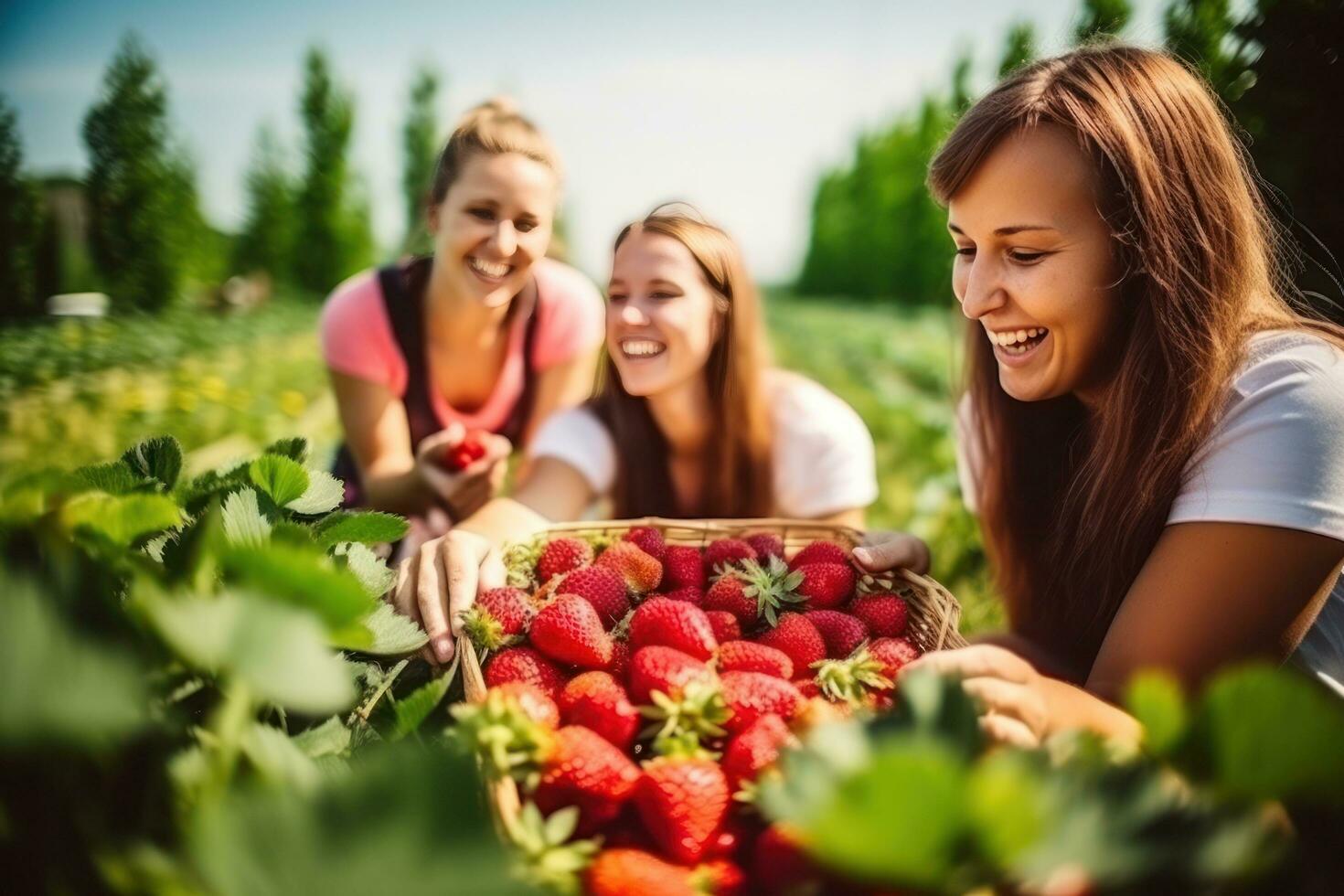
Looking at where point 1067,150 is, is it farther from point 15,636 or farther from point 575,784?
point 15,636

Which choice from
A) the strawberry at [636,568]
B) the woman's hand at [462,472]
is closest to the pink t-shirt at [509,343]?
the woman's hand at [462,472]

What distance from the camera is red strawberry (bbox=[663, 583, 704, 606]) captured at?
1435mm

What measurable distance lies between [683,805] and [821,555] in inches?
28.8

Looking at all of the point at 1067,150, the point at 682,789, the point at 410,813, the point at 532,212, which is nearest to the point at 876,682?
the point at 682,789

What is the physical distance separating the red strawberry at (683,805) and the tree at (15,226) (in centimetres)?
492

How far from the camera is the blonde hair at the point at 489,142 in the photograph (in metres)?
2.58

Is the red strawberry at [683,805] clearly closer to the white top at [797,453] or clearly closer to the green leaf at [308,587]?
the green leaf at [308,587]

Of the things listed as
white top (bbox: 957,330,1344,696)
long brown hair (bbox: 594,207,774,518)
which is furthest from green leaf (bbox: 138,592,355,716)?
long brown hair (bbox: 594,207,774,518)

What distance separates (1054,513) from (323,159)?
908 inches

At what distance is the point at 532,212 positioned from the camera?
256cm

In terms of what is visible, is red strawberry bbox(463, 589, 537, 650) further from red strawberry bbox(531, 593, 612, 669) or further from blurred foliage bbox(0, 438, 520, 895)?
blurred foliage bbox(0, 438, 520, 895)

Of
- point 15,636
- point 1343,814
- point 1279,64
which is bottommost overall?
point 1343,814

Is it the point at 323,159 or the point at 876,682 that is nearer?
the point at 876,682

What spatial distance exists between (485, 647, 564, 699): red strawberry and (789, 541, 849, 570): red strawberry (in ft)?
1.78
